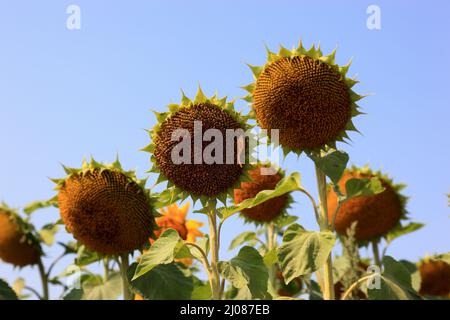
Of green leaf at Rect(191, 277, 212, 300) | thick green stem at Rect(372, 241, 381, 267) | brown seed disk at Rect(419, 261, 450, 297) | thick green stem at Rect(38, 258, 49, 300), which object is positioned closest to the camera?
green leaf at Rect(191, 277, 212, 300)

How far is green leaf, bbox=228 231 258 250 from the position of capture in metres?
5.70

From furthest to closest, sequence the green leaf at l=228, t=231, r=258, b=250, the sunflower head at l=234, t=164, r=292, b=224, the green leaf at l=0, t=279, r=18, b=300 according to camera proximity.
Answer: the green leaf at l=228, t=231, r=258, b=250
the sunflower head at l=234, t=164, r=292, b=224
the green leaf at l=0, t=279, r=18, b=300

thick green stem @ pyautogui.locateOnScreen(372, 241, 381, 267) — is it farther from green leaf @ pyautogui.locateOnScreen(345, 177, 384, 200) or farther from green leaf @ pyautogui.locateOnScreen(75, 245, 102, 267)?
green leaf @ pyautogui.locateOnScreen(75, 245, 102, 267)

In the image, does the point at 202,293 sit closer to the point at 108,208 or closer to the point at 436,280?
the point at 108,208

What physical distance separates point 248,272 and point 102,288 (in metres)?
2.40

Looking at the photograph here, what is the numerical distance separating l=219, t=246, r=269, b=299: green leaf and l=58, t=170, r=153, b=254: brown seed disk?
2.78 feet

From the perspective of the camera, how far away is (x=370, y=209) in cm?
629

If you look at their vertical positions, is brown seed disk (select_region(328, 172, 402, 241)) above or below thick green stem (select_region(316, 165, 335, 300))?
above

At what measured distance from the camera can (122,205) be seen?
456cm

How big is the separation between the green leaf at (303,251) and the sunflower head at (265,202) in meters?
1.07

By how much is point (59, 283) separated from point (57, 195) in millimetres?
2806

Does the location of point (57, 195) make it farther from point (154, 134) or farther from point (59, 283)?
point (59, 283)

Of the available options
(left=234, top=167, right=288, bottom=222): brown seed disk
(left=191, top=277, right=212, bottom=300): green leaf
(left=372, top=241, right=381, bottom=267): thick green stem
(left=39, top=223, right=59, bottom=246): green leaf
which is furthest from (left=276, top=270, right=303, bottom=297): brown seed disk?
(left=39, top=223, right=59, bottom=246): green leaf

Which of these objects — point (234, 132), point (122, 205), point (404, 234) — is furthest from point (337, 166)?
point (404, 234)
